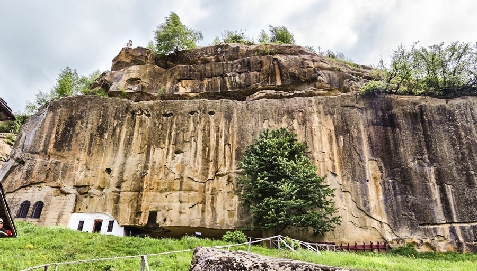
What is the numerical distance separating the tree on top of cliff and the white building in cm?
911

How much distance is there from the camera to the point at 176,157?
28062 mm

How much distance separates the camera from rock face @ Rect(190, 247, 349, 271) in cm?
653

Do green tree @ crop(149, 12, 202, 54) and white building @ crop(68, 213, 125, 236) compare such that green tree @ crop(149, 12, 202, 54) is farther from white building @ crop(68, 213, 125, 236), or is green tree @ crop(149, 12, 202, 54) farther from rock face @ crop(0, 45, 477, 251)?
white building @ crop(68, 213, 125, 236)

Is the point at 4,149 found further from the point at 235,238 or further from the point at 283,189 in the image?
the point at 283,189

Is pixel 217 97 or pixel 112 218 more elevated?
pixel 217 97

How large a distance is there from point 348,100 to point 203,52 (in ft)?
51.3

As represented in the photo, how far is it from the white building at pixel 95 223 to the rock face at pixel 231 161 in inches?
17.9

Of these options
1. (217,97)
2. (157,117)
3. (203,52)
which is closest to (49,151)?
(157,117)

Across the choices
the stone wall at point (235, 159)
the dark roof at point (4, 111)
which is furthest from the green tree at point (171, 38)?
the dark roof at point (4, 111)

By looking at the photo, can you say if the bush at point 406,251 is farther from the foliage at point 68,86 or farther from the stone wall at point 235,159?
the foliage at point 68,86

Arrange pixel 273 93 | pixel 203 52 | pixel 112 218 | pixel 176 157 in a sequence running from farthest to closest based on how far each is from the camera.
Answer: pixel 203 52, pixel 273 93, pixel 176 157, pixel 112 218

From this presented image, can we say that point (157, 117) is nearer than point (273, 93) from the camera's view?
Yes

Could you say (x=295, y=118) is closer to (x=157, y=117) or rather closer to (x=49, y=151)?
(x=157, y=117)

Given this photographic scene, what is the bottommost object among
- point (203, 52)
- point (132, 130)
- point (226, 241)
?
point (226, 241)
